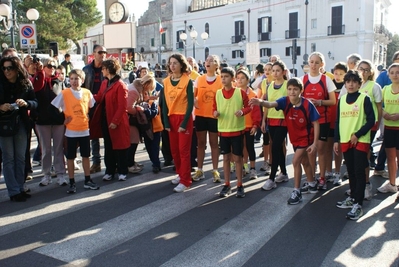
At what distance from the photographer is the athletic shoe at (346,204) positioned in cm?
592

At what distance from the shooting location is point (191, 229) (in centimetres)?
511

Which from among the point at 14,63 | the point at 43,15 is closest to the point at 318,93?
the point at 14,63

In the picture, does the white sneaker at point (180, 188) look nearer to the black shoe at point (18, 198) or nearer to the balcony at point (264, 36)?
the black shoe at point (18, 198)

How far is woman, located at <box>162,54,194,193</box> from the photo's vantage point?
688 centimetres

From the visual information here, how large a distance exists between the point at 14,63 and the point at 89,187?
220cm

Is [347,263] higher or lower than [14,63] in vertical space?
lower

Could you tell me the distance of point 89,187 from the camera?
6.93m

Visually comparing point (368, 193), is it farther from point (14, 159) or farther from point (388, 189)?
point (14, 159)

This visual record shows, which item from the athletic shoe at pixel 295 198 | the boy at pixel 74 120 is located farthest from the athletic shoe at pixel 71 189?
the athletic shoe at pixel 295 198

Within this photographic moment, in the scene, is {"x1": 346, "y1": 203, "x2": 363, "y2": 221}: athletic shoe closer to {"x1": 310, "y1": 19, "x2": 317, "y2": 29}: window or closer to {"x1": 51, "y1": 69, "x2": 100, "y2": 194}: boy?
{"x1": 51, "y1": 69, "x2": 100, "y2": 194}: boy

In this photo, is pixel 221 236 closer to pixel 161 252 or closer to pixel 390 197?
pixel 161 252

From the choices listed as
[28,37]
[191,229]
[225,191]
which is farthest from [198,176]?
[28,37]

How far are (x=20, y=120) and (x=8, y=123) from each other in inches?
9.6

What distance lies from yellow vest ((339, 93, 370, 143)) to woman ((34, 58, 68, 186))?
432cm
